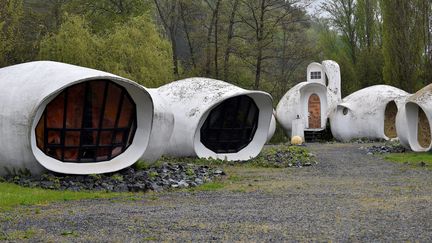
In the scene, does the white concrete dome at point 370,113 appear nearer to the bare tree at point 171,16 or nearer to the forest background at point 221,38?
the forest background at point 221,38

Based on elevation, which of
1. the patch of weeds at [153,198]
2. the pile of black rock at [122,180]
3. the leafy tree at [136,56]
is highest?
the leafy tree at [136,56]

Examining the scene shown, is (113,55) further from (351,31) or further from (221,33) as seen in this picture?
(351,31)

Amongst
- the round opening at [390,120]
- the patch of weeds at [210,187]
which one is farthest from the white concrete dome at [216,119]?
the round opening at [390,120]

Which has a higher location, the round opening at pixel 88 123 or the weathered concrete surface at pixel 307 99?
the weathered concrete surface at pixel 307 99

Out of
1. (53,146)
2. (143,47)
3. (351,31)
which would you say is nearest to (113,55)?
(143,47)

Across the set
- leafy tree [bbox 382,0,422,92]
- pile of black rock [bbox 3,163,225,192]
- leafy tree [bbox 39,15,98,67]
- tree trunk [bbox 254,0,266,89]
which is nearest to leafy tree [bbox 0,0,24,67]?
leafy tree [bbox 39,15,98,67]

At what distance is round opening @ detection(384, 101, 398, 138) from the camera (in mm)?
30188

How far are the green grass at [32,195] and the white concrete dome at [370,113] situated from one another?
66.9 ft

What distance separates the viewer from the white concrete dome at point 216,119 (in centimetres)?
1891

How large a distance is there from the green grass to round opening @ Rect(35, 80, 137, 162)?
1.79 metres

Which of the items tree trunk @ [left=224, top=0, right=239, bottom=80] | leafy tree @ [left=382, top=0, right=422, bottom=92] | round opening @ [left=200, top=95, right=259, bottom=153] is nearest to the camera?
round opening @ [left=200, top=95, right=259, bottom=153]

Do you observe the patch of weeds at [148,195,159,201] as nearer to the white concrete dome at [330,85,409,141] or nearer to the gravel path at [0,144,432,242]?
the gravel path at [0,144,432,242]

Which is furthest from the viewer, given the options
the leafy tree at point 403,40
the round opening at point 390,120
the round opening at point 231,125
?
the leafy tree at point 403,40

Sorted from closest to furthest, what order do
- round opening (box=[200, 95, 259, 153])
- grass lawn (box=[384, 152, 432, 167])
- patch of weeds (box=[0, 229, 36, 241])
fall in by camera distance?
patch of weeds (box=[0, 229, 36, 241]), grass lawn (box=[384, 152, 432, 167]), round opening (box=[200, 95, 259, 153])
